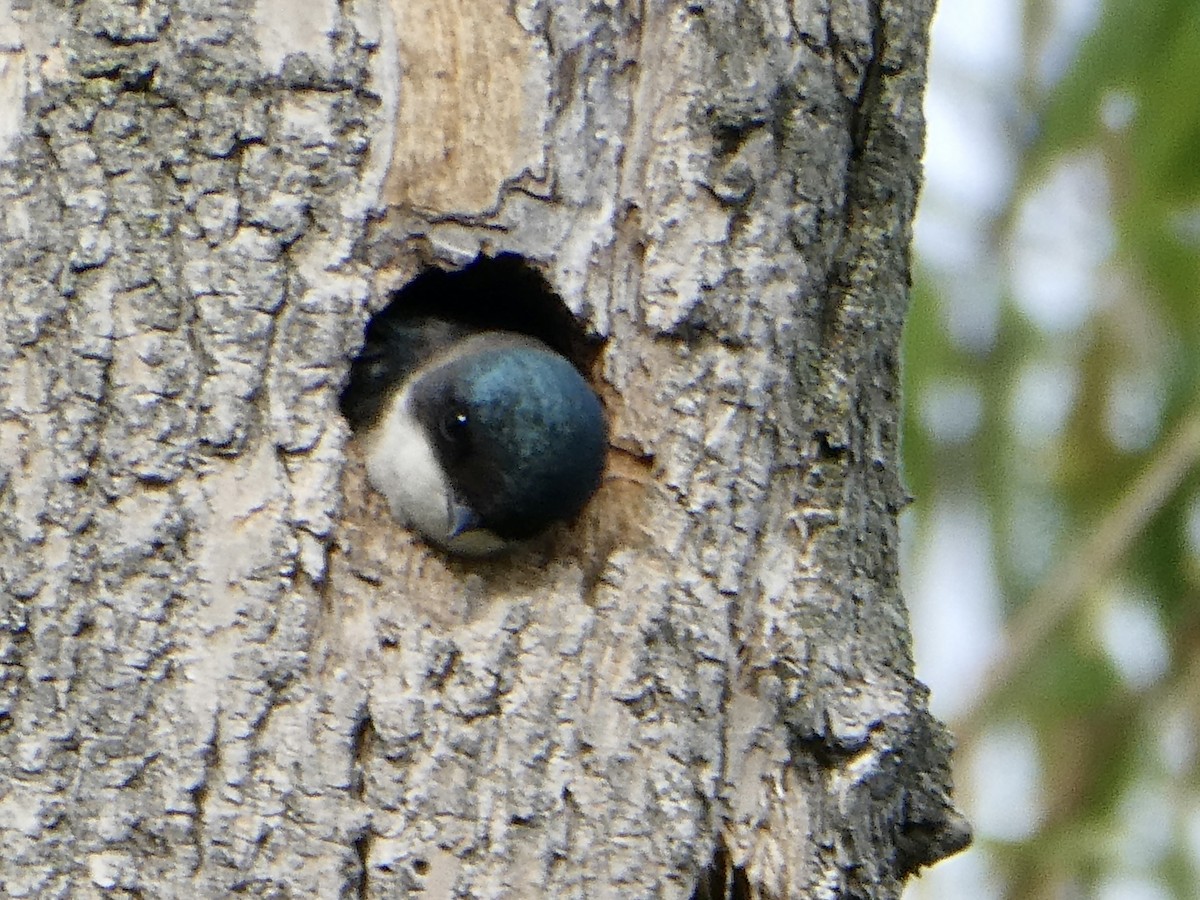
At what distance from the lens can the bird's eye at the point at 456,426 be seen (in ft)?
7.58

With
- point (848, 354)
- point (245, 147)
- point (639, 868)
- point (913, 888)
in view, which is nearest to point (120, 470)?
point (245, 147)

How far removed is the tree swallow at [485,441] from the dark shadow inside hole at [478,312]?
0.04 feet

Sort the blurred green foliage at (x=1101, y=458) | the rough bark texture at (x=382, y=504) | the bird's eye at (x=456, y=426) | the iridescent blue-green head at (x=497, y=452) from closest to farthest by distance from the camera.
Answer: the rough bark texture at (x=382, y=504)
the iridescent blue-green head at (x=497, y=452)
the bird's eye at (x=456, y=426)
the blurred green foliage at (x=1101, y=458)

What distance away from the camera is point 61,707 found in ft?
6.29

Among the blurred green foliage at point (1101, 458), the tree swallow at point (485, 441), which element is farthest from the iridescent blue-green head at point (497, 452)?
the blurred green foliage at point (1101, 458)

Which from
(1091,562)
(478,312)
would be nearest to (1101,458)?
(1091,562)

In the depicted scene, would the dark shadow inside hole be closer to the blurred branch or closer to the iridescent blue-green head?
the iridescent blue-green head

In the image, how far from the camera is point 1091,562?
340cm

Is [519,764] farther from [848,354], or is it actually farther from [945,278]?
[945,278]

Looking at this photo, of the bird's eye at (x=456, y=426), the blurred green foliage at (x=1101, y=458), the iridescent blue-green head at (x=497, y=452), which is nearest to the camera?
the iridescent blue-green head at (x=497, y=452)

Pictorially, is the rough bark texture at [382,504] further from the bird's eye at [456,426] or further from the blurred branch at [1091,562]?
the blurred branch at [1091,562]

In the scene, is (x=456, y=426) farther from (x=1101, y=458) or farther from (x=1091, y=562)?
(x=1101, y=458)

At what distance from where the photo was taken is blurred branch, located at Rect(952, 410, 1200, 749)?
11.0 ft

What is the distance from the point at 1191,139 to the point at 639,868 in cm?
187
